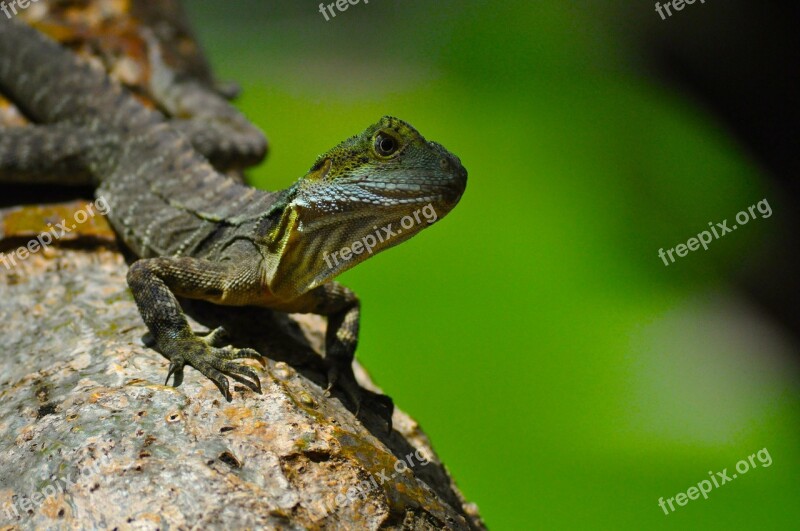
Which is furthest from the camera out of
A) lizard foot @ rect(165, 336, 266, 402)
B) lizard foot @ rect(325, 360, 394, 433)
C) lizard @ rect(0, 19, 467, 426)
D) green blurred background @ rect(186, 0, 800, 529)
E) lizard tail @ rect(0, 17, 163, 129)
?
green blurred background @ rect(186, 0, 800, 529)

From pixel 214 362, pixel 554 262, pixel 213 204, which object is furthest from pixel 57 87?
pixel 554 262

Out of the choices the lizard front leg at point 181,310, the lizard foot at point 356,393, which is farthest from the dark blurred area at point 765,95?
the lizard front leg at point 181,310

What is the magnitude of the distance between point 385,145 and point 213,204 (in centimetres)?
149

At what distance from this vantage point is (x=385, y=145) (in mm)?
3570

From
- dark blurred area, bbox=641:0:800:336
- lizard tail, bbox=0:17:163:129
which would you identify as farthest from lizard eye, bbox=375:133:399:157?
dark blurred area, bbox=641:0:800:336

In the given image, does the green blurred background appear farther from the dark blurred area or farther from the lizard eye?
the lizard eye

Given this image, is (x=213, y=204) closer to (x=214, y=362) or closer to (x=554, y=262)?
(x=214, y=362)

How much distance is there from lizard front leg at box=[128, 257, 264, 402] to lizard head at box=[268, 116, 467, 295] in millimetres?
330

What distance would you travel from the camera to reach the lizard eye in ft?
11.7

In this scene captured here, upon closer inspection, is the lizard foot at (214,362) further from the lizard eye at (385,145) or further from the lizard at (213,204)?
the lizard eye at (385,145)

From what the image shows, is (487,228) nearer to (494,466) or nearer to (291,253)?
(494,466)

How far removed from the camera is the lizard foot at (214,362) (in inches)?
133

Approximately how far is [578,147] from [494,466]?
15.3 ft

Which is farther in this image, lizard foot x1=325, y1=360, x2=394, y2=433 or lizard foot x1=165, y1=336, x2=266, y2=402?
lizard foot x1=325, y1=360, x2=394, y2=433
